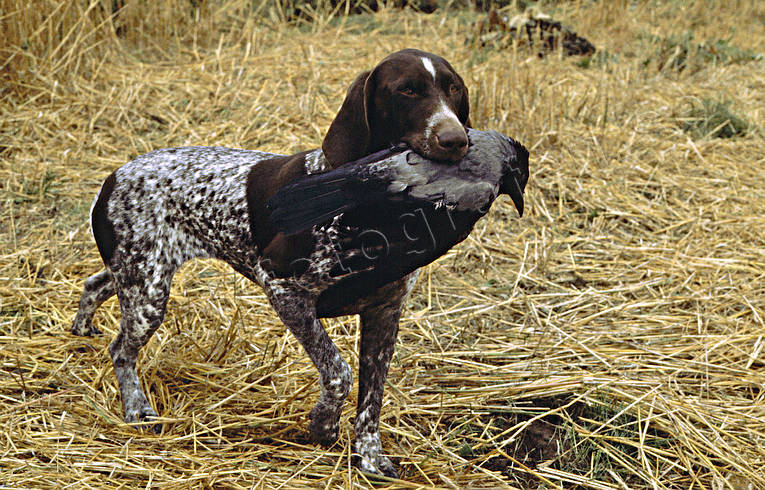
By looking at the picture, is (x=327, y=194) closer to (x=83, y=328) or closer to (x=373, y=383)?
(x=373, y=383)

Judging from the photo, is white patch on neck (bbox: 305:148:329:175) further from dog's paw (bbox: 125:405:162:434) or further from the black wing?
dog's paw (bbox: 125:405:162:434)

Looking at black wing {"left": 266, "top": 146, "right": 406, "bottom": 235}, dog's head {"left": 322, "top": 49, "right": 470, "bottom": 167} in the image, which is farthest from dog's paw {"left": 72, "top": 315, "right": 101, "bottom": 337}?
dog's head {"left": 322, "top": 49, "right": 470, "bottom": 167}

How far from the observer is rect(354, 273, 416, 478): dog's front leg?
9.18 feet

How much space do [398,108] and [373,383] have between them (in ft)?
3.50

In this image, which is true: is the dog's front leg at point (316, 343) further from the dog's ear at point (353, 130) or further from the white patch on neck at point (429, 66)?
the white patch on neck at point (429, 66)

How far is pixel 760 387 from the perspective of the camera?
129 inches

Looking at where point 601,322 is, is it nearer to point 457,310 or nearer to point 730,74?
point 457,310

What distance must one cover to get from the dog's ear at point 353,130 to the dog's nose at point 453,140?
1.12ft

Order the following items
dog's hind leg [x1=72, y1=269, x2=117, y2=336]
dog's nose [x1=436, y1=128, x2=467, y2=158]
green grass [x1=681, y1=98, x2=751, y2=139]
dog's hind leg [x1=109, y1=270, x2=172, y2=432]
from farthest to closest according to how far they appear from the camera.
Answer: green grass [x1=681, y1=98, x2=751, y2=139]
dog's hind leg [x1=72, y1=269, x2=117, y2=336]
dog's hind leg [x1=109, y1=270, x2=172, y2=432]
dog's nose [x1=436, y1=128, x2=467, y2=158]

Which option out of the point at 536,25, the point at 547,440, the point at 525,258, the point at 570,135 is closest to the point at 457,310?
the point at 525,258

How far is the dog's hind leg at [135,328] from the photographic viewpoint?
2.98 meters

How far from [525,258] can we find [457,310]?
27.9 inches

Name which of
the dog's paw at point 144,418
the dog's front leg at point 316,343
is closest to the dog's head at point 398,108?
the dog's front leg at point 316,343

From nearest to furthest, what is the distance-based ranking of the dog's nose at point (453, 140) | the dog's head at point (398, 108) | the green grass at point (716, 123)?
the dog's nose at point (453, 140) → the dog's head at point (398, 108) → the green grass at point (716, 123)
